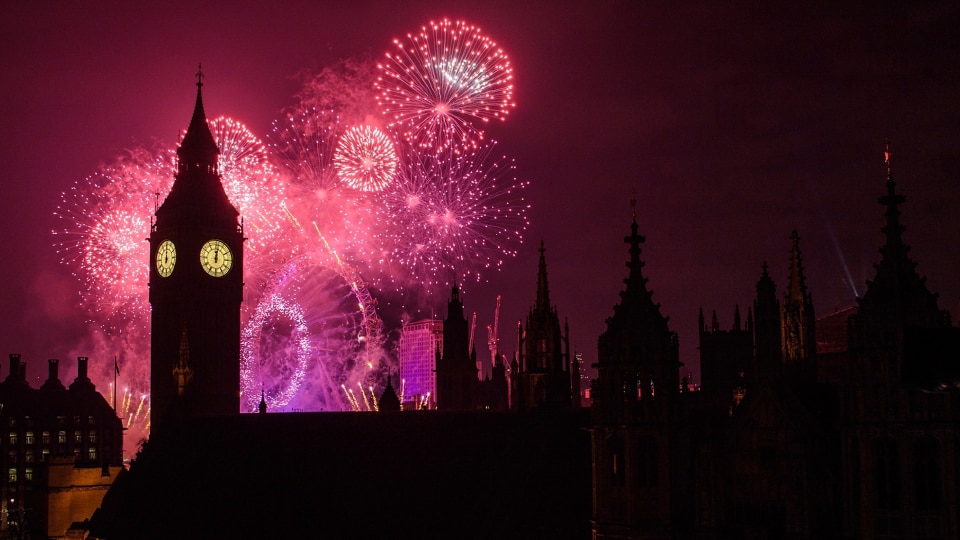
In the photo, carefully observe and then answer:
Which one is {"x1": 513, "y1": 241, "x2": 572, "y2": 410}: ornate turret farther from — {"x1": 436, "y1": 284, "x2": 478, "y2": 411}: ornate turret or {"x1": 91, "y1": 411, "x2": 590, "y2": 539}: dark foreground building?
{"x1": 436, "y1": 284, "x2": 478, "y2": 411}: ornate turret

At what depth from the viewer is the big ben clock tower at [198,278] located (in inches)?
3410

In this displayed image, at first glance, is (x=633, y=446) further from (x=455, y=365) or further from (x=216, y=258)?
(x=216, y=258)

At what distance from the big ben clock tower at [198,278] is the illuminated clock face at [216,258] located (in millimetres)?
63

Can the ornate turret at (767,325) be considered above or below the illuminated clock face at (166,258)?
below

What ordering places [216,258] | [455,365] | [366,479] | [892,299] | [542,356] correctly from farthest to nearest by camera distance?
1. [216,258]
2. [455,365]
3. [542,356]
4. [366,479]
5. [892,299]

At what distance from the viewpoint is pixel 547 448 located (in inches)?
1964

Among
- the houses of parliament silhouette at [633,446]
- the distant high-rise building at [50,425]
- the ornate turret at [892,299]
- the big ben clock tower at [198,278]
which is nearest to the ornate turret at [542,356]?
the houses of parliament silhouette at [633,446]

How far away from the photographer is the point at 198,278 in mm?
86812

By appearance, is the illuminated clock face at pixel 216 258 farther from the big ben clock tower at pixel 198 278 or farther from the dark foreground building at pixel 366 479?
the dark foreground building at pixel 366 479

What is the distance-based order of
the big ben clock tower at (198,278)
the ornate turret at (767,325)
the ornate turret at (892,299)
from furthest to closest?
the big ben clock tower at (198,278) → the ornate turret at (767,325) → the ornate turret at (892,299)

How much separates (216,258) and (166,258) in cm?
393

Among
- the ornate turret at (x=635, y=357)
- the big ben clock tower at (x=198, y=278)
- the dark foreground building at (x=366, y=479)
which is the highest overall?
the big ben clock tower at (x=198, y=278)

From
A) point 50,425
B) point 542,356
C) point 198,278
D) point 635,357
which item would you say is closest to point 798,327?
point 635,357

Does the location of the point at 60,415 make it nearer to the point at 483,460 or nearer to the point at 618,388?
the point at 483,460
